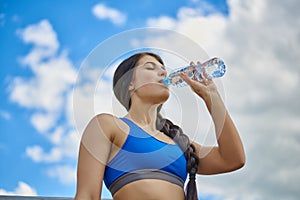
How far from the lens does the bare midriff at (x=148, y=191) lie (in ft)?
5.98

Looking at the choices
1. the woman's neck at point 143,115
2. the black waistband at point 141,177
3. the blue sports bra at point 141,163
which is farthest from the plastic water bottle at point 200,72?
the black waistband at point 141,177

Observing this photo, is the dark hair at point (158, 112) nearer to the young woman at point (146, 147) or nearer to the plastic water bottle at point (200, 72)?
the young woman at point (146, 147)

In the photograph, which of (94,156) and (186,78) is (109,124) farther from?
(186,78)

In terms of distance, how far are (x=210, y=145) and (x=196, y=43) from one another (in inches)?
16.3

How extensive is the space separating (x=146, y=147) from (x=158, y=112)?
272 millimetres

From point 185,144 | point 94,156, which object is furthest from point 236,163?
point 94,156

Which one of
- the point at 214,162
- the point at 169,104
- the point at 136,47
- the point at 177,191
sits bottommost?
the point at 177,191

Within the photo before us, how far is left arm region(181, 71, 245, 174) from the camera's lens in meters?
1.97

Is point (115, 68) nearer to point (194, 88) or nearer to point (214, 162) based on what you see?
point (194, 88)

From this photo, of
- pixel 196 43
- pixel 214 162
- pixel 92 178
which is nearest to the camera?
pixel 92 178

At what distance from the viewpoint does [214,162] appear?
6.98ft

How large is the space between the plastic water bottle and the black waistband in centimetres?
35

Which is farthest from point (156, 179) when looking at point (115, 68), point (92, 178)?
point (115, 68)

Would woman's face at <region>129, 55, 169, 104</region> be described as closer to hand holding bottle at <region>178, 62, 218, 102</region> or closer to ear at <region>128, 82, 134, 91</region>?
ear at <region>128, 82, 134, 91</region>
